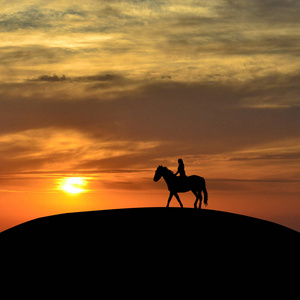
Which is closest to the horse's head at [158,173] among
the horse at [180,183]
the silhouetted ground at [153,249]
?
the horse at [180,183]

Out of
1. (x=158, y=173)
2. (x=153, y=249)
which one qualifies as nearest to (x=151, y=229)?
(x=153, y=249)

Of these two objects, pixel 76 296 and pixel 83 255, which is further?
pixel 83 255

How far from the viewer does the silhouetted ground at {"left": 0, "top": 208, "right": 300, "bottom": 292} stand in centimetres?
3359

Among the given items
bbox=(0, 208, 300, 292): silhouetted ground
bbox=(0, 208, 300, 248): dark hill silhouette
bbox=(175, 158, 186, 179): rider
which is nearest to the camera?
bbox=(0, 208, 300, 292): silhouetted ground

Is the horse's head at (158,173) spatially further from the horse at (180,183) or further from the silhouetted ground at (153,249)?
the silhouetted ground at (153,249)

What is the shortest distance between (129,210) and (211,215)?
5.55m

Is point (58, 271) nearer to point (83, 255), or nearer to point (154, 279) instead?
point (83, 255)

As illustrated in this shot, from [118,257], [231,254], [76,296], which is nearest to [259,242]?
[231,254]

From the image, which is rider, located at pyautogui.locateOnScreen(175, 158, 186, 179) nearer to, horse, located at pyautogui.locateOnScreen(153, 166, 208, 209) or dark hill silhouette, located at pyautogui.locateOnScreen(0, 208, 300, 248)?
horse, located at pyautogui.locateOnScreen(153, 166, 208, 209)

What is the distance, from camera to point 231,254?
36.4 meters

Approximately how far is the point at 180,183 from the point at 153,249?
6166 millimetres

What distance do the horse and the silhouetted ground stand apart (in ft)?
3.88

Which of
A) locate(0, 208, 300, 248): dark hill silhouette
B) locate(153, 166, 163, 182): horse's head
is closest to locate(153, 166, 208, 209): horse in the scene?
locate(153, 166, 163, 182): horse's head

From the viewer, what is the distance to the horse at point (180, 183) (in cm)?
4062
